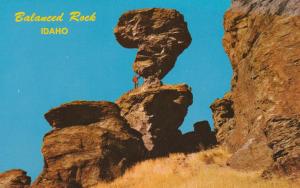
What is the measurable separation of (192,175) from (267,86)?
6.19m

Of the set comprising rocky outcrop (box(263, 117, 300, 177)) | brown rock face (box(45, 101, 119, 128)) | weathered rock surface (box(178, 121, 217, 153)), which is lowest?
rocky outcrop (box(263, 117, 300, 177))

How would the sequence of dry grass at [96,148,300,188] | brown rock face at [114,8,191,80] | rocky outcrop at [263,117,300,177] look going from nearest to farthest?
1. rocky outcrop at [263,117,300,177]
2. dry grass at [96,148,300,188]
3. brown rock face at [114,8,191,80]

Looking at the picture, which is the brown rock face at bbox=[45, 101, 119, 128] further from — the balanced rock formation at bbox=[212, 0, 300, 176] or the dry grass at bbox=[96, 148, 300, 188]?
the balanced rock formation at bbox=[212, 0, 300, 176]

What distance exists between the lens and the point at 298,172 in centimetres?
2034

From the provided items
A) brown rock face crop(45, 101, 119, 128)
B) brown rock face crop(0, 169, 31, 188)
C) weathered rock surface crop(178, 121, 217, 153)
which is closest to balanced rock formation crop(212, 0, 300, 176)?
weathered rock surface crop(178, 121, 217, 153)

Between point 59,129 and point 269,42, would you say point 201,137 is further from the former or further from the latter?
point 269,42

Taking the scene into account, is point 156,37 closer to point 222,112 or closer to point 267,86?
point 222,112

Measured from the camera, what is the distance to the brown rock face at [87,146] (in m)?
29.5

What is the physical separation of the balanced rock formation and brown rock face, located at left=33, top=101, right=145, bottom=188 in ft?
23.9

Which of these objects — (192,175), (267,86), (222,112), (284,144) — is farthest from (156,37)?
(284,144)

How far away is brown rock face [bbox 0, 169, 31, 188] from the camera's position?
30.0 m

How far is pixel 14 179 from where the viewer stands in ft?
99.3

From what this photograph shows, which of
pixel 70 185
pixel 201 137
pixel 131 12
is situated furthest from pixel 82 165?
pixel 131 12

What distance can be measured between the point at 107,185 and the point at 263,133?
9.78 meters
